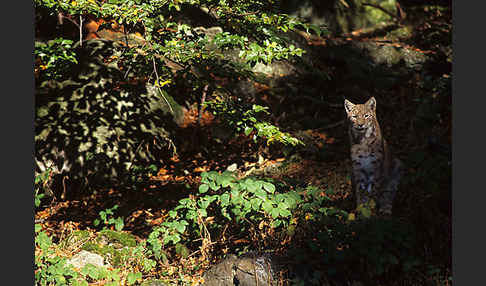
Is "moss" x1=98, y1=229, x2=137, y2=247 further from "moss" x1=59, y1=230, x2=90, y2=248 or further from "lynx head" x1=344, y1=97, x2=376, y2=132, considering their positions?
A: "lynx head" x1=344, y1=97, x2=376, y2=132

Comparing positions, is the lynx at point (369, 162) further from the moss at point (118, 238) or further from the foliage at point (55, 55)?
the foliage at point (55, 55)

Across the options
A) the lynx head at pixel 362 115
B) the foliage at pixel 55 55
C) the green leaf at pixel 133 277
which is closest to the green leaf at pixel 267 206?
the lynx head at pixel 362 115

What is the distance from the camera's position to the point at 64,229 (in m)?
5.78

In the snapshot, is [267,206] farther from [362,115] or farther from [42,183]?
[42,183]

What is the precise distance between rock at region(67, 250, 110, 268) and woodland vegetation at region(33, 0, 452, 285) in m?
0.08

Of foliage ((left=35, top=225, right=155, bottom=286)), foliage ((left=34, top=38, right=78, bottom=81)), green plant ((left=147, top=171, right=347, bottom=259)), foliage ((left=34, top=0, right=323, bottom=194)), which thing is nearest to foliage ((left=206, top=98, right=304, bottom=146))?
foliage ((left=34, top=0, right=323, bottom=194))

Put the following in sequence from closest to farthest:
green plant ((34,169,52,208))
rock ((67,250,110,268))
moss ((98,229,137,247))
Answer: rock ((67,250,110,268))
moss ((98,229,137,247))
green plant ((34,169,52,208))

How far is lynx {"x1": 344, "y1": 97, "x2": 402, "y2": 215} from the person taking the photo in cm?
499

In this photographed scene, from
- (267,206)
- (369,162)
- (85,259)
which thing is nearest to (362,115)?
(369,162)

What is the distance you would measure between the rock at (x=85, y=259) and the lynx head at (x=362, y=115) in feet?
11.9

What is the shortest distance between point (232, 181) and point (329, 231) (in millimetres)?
1218

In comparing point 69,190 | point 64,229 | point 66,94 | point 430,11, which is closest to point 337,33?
point 430,11

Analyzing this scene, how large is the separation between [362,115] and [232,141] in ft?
14.4

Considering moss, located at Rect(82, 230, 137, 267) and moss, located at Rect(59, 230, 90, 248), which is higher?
moss, located at Rect(59, 230, 90, 248)
